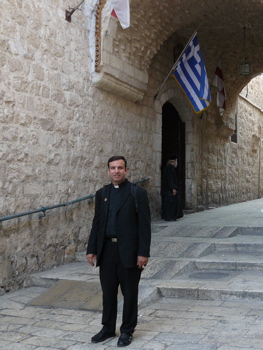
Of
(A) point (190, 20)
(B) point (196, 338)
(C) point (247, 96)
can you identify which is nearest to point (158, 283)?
(B) point (196, 338)

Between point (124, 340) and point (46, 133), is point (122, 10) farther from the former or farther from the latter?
point (124, 340)

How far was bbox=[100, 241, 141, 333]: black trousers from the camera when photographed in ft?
11.5

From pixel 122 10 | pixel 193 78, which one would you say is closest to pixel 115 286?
pixel 122 10

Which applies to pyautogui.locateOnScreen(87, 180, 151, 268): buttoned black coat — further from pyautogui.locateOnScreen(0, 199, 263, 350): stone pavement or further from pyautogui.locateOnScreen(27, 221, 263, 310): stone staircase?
pyautogui.locateOnScreen(27, 221, 263, 310): stone staircase

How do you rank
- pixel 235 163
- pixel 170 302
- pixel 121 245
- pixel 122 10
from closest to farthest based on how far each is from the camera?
pixel 121 245 → pixel 170 302 → pixel 122 10 → pixel 235 163

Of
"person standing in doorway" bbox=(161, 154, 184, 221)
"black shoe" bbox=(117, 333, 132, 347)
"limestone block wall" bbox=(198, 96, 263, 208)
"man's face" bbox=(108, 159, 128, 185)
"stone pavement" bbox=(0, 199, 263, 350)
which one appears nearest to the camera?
"black shoe" bbox=(117, 333, 132, 347)

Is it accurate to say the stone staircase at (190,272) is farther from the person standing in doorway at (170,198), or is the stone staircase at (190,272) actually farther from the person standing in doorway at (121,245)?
the person standing in doorway at (170,198)

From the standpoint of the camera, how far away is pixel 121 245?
353cm

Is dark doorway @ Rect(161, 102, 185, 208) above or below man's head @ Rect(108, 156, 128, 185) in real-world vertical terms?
above

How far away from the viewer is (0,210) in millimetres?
5227

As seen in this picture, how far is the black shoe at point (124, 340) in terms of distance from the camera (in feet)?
11.2

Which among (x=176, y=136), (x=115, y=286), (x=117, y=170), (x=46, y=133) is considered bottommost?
(x=115, y=286)

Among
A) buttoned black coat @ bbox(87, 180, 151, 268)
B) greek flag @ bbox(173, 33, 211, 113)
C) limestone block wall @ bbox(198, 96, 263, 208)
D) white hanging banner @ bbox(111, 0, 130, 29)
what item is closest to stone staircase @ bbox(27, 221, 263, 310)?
buttoned black coat @ bbox(87, 180, 151, 268)

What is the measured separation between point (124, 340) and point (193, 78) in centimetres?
638
